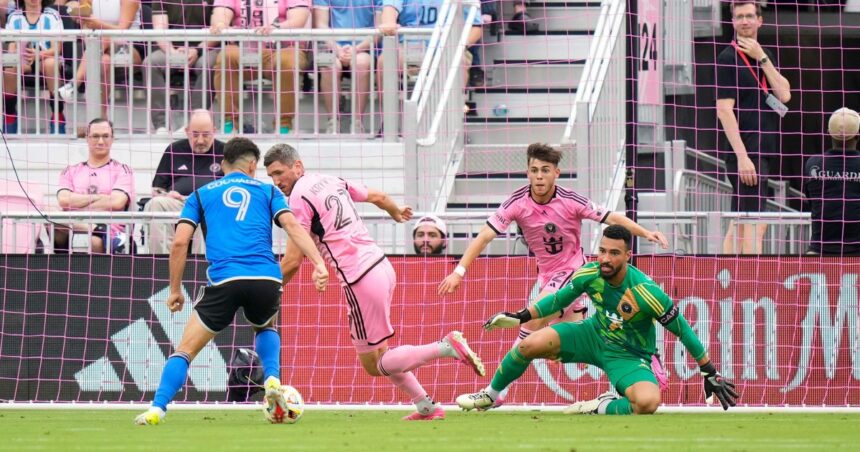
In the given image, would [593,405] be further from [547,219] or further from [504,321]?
[547,219]

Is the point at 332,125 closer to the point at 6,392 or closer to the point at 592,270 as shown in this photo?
the point at 6,392

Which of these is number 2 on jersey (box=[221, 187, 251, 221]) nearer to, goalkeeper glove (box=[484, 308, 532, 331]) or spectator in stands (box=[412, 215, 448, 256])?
goalkeeper glove (box=[484, 308, 532, 331])

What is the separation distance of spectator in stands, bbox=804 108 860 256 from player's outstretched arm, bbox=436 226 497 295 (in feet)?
10.6

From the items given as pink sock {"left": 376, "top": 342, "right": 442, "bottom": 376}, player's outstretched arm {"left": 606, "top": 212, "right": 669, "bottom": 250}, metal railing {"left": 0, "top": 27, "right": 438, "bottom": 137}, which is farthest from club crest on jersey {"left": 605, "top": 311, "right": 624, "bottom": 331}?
metal railing {"left": 0, "top": 27, "right": 438, "bottom": 137}

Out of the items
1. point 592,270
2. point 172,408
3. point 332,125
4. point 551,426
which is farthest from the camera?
point 332,125

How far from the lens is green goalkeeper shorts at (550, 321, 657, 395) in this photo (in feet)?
35.5

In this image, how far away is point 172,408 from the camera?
1248cm

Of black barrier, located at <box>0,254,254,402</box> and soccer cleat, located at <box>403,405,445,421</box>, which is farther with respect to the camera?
black barrier, located at <box>0,254,254,402</box>

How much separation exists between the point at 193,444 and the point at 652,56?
8.08 metres

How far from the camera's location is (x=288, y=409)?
9688mm

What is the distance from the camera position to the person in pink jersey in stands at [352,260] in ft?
34.4

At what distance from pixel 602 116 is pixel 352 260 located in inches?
173

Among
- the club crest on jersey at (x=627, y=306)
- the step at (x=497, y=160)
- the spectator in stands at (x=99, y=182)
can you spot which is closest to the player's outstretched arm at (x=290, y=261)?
the club crest on jersey at (x=627, y=306)

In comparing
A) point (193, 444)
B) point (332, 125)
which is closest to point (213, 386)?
point (332, 125)
